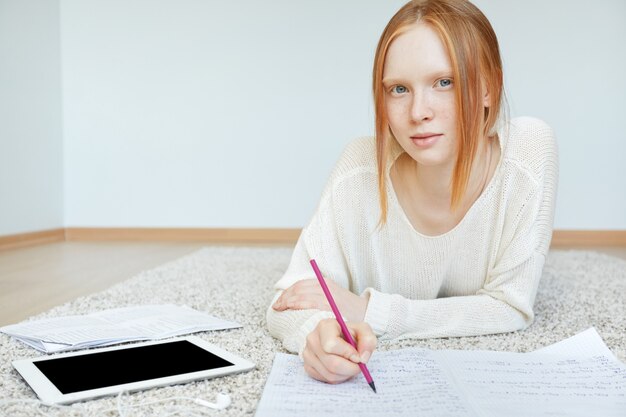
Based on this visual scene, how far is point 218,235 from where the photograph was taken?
344 centimetres

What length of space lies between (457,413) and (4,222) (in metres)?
2.66

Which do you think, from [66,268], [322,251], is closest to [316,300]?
[322,251]

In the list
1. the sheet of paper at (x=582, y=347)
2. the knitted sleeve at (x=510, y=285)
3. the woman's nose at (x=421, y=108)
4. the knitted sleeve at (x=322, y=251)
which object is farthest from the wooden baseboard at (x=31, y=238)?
the sheet of paper at (x=582, y=347)

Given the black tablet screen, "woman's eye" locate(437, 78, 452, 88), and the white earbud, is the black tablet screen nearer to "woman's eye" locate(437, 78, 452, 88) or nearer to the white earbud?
the white earbud

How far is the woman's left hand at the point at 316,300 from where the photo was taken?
3.57ft

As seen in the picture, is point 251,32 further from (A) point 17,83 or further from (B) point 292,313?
(B) point 292,313

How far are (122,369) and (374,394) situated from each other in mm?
362

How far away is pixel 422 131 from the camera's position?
1.05 meters

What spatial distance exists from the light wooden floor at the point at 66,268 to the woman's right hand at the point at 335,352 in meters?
0.84

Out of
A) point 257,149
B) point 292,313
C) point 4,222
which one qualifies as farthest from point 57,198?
point 292,313

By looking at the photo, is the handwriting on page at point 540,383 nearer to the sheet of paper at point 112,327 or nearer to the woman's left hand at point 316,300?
the woman's left hand at point 316,300

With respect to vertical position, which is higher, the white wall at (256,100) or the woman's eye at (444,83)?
the woman's eye at (444,83)

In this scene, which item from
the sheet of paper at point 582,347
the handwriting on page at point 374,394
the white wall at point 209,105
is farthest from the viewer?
the white wall at point 209,105

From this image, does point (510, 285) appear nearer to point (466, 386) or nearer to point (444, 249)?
point (444, 249)
